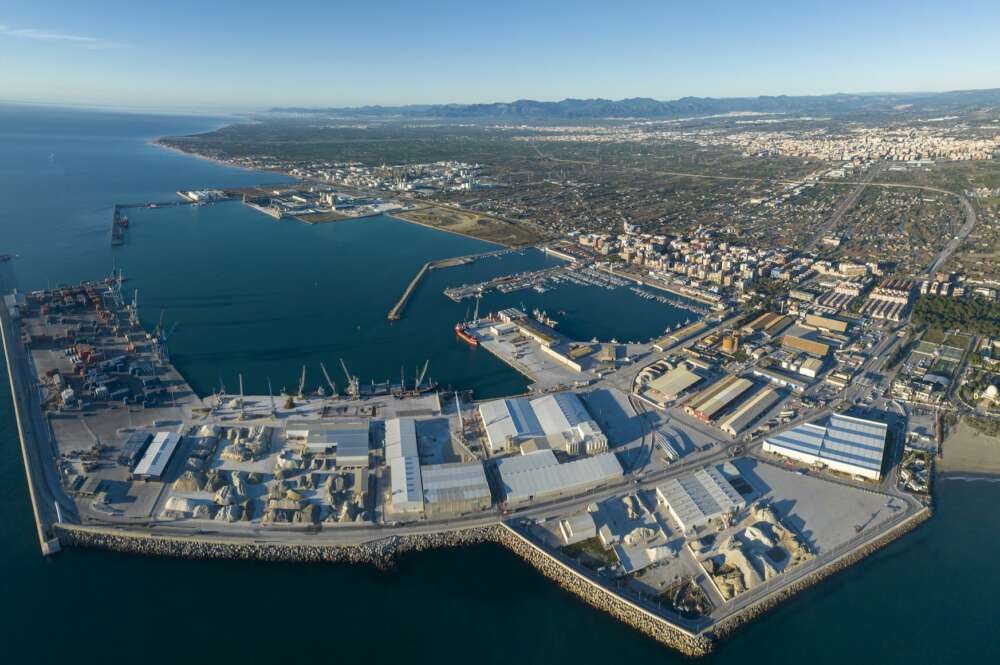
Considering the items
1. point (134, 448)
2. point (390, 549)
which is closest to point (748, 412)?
point (390, 549)

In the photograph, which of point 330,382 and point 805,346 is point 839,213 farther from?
point 330,382

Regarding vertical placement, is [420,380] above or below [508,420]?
above

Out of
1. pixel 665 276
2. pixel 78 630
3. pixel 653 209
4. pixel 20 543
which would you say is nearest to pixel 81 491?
pixel 20 543

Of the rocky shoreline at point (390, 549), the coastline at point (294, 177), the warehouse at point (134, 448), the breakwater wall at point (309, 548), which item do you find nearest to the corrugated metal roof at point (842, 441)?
the rocky shoreline at point (390, 549)

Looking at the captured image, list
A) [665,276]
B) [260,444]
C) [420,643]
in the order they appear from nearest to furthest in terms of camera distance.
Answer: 1. [420,643]
2. [260,444]
3. [665,276]

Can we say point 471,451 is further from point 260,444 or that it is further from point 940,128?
point 940,128

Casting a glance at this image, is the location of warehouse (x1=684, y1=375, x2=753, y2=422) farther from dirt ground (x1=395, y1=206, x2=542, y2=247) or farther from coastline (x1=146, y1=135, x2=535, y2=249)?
dirt ground (x1=395, y1=206, x2=542, y2=247)
